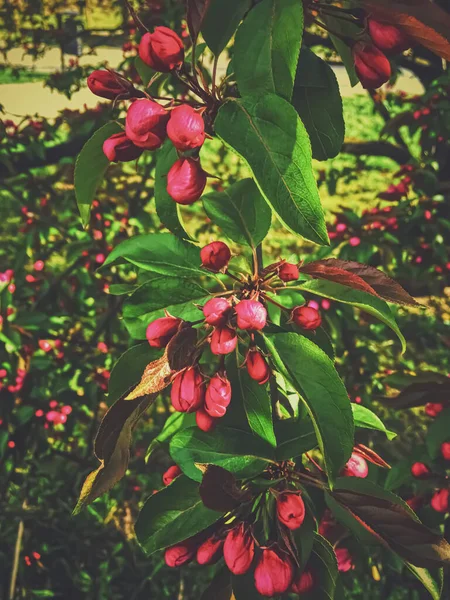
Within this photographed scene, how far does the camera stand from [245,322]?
827 millimetres

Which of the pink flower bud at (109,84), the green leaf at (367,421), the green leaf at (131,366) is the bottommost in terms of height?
the green leaf at (367,421)

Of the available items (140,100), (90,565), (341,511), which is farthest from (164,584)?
(140,100)

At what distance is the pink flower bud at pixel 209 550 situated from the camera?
949 mm

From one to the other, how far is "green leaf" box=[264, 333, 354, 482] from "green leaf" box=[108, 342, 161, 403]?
22 cm

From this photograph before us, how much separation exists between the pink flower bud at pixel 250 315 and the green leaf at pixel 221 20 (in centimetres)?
36

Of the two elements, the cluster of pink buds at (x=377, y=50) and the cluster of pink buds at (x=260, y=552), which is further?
the cluster of pink buds at (x=260, y=552)

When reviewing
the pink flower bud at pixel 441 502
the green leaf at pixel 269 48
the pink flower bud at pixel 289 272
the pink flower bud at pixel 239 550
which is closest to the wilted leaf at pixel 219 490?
the pink flower bud at pixel 239 550

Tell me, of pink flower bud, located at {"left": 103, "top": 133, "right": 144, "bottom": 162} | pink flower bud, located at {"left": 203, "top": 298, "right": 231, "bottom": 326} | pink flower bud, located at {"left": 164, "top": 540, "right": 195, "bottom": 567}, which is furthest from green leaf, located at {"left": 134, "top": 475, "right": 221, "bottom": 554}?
pink flower bud, located at {"left": 103, "top": 133, "right": 144, "bottom": 162}

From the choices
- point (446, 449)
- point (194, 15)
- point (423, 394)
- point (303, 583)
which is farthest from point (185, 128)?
point (446, 449)

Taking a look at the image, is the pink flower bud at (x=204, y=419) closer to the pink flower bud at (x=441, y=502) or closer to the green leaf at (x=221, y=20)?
the green leaf at (x=221, y=20)

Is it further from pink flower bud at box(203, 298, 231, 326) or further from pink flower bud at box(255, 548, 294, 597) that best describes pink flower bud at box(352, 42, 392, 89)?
pink flower bud at box(255, 548, 294, 597)

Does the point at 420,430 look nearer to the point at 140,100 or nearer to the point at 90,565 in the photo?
the point at 90,565

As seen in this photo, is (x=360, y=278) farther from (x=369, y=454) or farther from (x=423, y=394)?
(x=423, y=394)

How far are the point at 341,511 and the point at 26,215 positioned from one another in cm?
190
